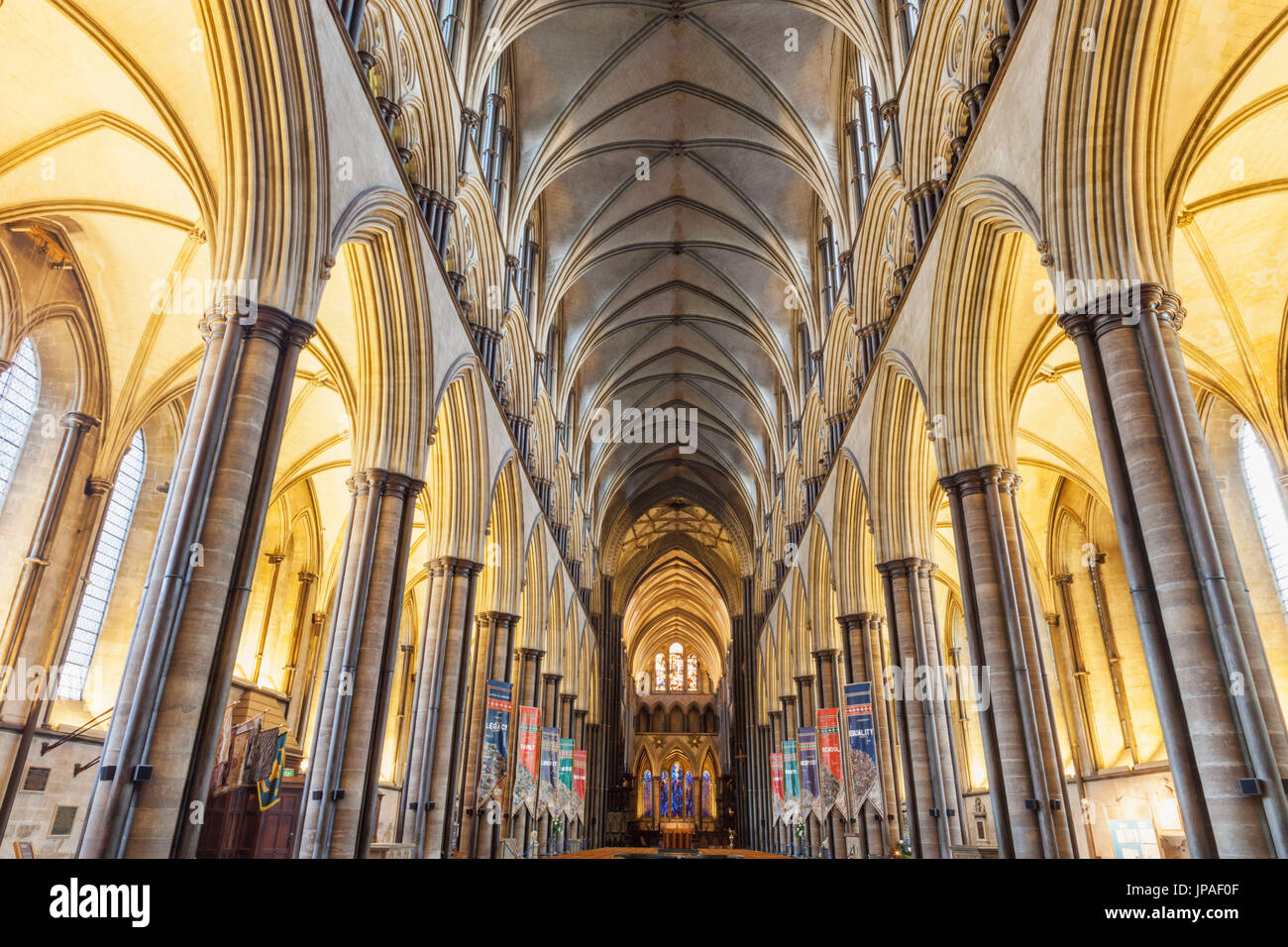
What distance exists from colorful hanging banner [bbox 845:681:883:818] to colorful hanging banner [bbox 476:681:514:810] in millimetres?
5766

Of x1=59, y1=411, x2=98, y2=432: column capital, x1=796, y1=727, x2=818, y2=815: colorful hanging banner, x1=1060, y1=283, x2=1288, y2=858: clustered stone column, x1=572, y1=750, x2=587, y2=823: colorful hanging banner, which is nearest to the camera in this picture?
x1=1060, y1=283, x2=1288, y2=858: clustered stone column

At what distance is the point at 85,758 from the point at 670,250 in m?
17.8

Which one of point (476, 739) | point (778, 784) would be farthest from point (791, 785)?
point (476, 739)

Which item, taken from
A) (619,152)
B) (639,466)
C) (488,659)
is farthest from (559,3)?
(639,466)

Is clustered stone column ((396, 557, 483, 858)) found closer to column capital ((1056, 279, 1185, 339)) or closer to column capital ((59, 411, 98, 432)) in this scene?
column capital ((59, 411, 98, 432))

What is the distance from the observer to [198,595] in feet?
19.2

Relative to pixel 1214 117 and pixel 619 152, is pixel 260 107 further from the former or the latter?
pixel 619 152

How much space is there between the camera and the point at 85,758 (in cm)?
1184

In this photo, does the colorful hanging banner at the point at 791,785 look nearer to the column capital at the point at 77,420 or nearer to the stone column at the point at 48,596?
the stone column at the point at 48,596

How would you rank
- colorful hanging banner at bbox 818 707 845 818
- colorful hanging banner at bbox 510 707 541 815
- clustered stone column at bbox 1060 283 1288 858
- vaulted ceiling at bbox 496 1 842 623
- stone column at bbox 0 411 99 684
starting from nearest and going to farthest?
1. clustered stone column at bbox 1060 283 1288 858
2. stone column at bbox 0 411 99 684
3. colorful hanging banner at bbox 510 707 541 815
4. colorful hanging banner at bbox 818 707 845 818
5. vaulted ceiling at bbox 496 1 842 623

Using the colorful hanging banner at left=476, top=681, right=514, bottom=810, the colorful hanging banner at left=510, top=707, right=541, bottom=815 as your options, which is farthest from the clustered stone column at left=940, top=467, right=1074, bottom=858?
the colorful hanging banner at left=510, top=707, right=541, bottom=815

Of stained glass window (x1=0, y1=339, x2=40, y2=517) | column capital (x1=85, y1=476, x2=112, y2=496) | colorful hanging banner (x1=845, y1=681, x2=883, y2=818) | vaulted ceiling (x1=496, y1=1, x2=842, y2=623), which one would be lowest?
colorful hanging banner (x1=845, y1=681, x2=883, y2=818)

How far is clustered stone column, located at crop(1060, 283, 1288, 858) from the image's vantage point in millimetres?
5129
